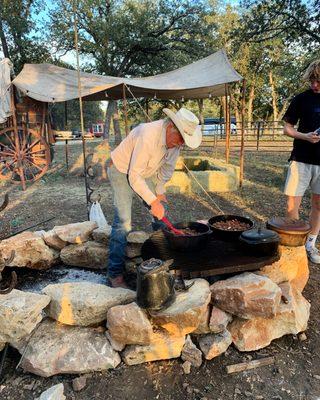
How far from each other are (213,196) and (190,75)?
8.45ft

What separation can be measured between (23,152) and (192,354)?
21.6 feet

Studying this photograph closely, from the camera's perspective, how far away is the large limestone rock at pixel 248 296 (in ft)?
6.75

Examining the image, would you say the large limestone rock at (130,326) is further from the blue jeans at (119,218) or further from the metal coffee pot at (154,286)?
the blue jeans at (119,218)

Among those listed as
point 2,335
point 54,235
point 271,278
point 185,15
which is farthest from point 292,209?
point 185,15

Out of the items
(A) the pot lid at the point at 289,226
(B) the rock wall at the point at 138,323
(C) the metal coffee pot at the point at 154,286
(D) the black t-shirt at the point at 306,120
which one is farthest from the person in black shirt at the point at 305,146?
(C) the metal coffee pot at the point at 154,286

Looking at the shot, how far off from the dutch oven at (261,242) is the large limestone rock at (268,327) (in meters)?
0.32

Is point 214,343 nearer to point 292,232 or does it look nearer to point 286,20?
point 292,232

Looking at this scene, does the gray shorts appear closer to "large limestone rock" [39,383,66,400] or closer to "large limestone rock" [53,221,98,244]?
"large limestone rock" [53,221,98,244]

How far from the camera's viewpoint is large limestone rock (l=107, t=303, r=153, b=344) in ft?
6.44

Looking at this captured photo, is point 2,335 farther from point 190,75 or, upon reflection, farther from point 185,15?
point 185,15

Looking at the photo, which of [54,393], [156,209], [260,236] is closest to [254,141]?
[260,236]

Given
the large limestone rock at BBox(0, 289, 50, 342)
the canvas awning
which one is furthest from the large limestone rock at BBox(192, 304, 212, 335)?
the canvas awning

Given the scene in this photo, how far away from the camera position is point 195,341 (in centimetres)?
214

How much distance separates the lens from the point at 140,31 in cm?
1262
